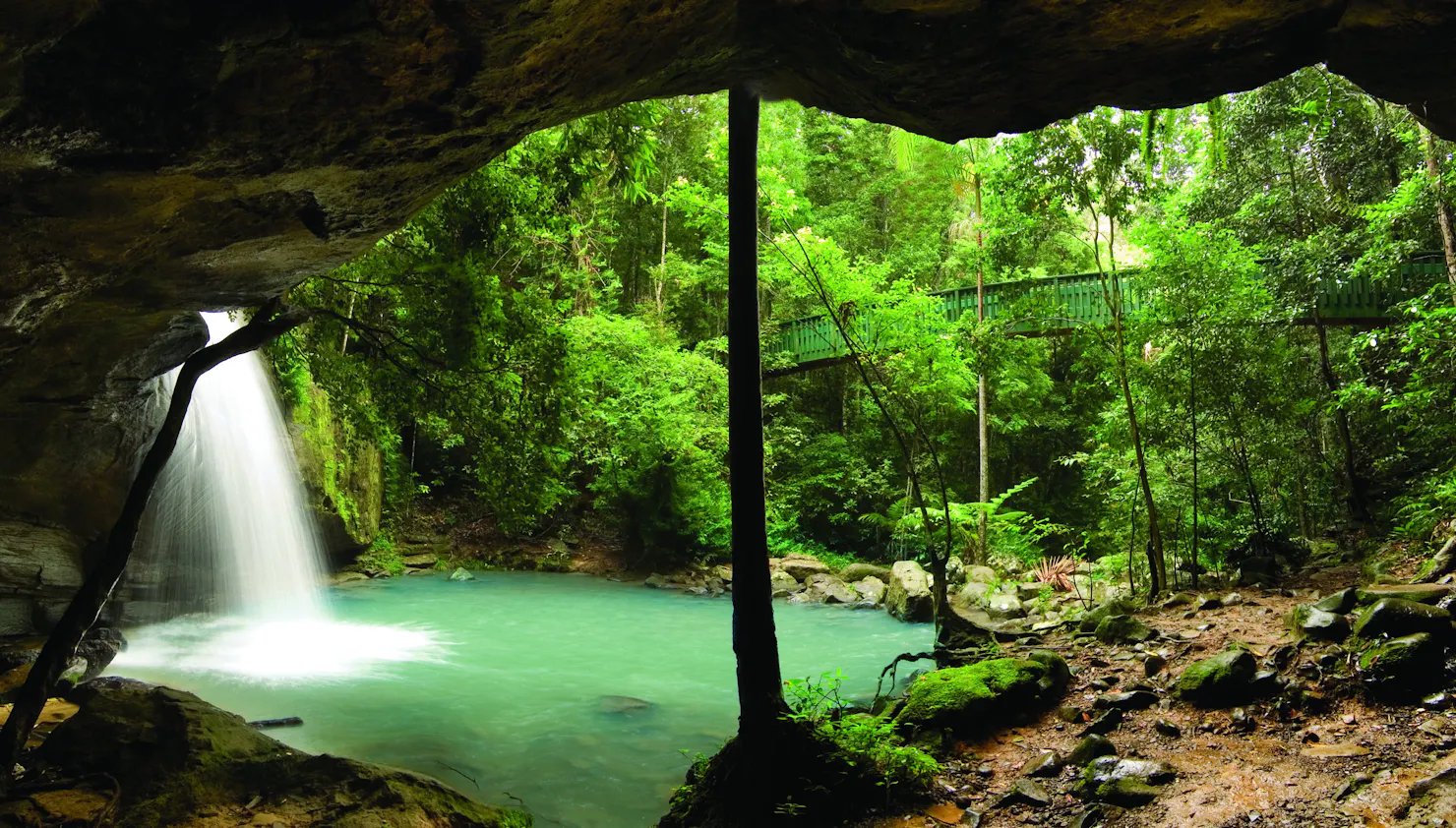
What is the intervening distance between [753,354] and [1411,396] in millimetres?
6189

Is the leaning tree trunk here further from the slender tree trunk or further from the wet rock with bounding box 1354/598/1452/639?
the slender tree trunk

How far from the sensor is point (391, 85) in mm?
3074

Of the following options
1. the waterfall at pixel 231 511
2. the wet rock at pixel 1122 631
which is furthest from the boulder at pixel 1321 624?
the waterfall at pixel 231 511

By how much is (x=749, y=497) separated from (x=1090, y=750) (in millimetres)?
2620

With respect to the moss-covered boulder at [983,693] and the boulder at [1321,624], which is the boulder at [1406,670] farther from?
the moss-covered boulder at [983,693]

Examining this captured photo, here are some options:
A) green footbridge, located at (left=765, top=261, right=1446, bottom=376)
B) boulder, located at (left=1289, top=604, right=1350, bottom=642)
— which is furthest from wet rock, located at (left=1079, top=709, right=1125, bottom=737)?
green footbridge, located at (left=765, top=261, right=1446, bottom=376)

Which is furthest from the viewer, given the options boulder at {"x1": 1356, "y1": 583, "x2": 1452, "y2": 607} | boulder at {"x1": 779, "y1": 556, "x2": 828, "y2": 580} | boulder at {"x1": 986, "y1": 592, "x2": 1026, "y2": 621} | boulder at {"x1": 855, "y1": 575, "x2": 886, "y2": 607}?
boulder at {"x1": 779, "y1": 556, "x2": 828, "y2": 580}

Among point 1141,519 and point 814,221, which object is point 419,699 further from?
point 814,221

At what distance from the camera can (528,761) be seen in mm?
7125

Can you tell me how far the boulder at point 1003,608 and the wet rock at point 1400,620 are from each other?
22.4ft

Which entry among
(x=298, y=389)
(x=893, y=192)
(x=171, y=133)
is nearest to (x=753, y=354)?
(x=171, y=133)

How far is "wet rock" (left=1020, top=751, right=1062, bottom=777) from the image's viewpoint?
469 cm

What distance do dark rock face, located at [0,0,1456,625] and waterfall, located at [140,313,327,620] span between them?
718 centimetres

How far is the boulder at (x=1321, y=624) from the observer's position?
5.36 meters
